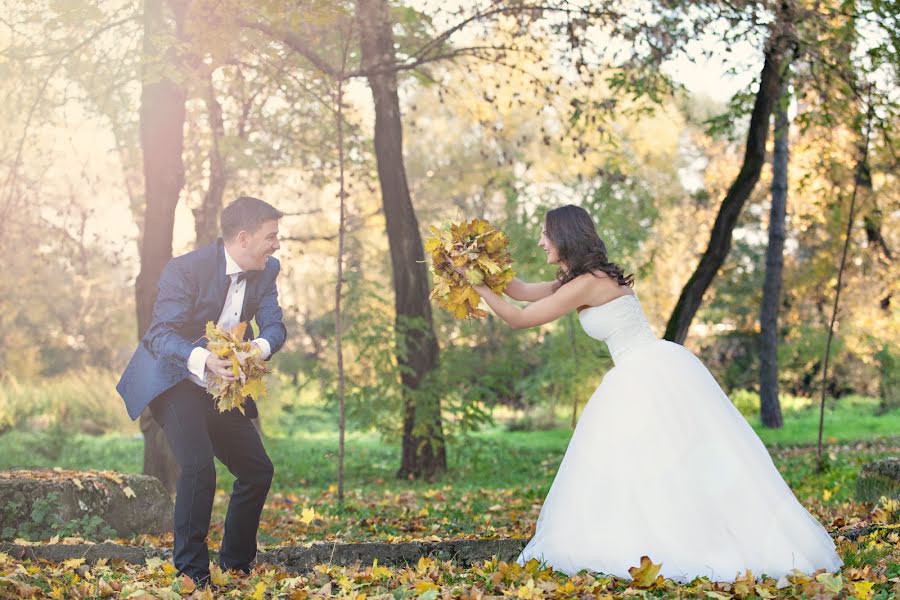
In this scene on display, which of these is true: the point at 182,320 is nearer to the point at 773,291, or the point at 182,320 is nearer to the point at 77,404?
the point at 773,291

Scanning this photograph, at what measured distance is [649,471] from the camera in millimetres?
5668

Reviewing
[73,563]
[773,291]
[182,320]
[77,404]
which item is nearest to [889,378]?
[773,291]

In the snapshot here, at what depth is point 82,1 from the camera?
36.6 feet

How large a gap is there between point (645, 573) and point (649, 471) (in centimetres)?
73

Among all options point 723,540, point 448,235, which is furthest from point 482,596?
point 448,235

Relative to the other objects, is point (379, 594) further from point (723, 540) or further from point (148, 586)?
point (723, 540)

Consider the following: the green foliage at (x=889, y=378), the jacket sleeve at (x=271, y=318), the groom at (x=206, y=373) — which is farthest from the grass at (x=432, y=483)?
the jacket sleeve at (x=271, y=318)

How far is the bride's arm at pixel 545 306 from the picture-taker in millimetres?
5969

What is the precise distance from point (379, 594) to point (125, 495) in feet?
13.1

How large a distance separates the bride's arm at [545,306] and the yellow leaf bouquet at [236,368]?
1361mm

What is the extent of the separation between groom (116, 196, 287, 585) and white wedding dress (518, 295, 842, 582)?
1697 millimetres

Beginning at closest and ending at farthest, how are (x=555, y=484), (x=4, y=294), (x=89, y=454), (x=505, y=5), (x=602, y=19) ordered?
1. (x=555, y=484)
2. (x=602, y=19)
3. (x=505, y=5)
4. (x=89, y=454)
5. (x=4, y=294)

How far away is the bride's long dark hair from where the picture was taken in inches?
237

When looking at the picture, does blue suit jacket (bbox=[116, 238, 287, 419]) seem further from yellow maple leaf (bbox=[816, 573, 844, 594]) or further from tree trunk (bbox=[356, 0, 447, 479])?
tree trunk (bbox=[356, 0, 447, 479])
